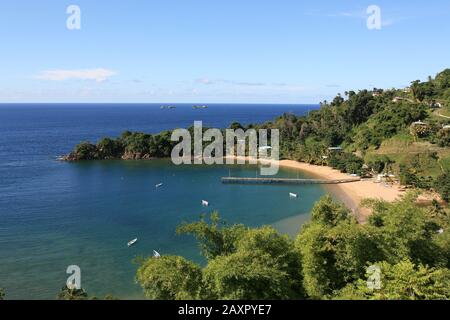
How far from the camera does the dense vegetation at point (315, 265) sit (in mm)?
14586

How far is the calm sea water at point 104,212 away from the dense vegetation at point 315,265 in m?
13.9

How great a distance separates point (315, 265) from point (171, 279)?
6860 mm

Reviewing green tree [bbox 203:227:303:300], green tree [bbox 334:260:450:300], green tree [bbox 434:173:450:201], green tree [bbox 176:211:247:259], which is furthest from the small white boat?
green tree [bbox 434:173:450:201]

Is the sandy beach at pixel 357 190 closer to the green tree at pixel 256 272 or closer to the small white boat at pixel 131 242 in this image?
the small white boat at pixel 131 242

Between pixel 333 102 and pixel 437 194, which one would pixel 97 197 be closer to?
pixel 437 194

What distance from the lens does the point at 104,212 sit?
48281 millimetres

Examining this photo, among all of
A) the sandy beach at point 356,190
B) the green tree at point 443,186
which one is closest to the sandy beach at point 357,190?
the sandy beach at point 356,190

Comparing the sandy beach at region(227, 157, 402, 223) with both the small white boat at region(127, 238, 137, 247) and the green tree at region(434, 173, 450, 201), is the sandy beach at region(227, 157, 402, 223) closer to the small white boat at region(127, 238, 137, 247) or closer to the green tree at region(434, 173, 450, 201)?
the green tree at region(434, 173, 450, 201)

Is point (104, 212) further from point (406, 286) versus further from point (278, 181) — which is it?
point (406, 286)

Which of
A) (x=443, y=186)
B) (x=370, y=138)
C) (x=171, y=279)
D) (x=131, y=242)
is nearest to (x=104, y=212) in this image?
(x=131, y=242)

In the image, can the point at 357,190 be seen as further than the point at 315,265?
Yes

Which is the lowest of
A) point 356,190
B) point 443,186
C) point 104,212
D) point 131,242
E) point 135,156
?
point 131,242

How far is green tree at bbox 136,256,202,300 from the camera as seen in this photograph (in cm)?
1523
